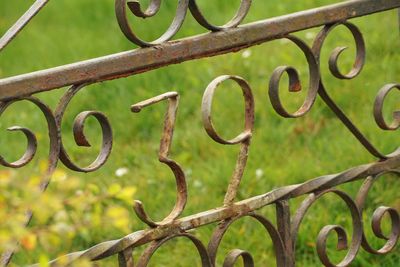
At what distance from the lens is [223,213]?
2.12 m

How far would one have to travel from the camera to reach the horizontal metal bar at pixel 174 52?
1758 millimetres

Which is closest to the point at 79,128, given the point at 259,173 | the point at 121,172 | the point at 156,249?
the point at 156,249

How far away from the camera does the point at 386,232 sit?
2.82 m

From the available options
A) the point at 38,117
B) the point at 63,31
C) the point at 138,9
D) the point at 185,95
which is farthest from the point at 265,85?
the point at 138,9

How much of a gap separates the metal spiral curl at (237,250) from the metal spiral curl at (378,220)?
10.7 inches

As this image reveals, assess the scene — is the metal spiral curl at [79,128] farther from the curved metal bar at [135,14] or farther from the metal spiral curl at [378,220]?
the metal spiral curl at [378,220]

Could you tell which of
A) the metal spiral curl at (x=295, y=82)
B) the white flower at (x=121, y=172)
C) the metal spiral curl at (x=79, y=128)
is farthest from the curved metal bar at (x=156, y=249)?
the white flower at (x=121, y=172)

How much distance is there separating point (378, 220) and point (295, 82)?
467 millimetres

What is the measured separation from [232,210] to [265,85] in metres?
1.70

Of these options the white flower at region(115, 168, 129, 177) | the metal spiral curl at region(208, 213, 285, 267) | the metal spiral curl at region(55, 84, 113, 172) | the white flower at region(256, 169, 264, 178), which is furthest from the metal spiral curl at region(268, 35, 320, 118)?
the white flower at region(115, 168, 129, 177)

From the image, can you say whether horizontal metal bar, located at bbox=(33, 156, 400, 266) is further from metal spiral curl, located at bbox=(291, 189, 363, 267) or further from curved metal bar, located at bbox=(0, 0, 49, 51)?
curved metal bar, located at bbox=(0, 0, 49, 51)

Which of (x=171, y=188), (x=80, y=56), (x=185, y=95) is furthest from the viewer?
(x=80, y=56)

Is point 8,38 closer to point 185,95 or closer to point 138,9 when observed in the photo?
point 138,9

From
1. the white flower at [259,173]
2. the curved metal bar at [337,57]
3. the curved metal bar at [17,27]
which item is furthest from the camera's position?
the white flower at [259,173]
